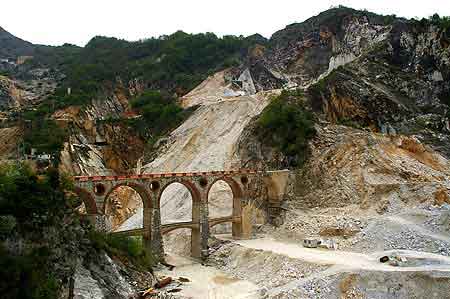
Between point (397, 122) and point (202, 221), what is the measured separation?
90.2 feet

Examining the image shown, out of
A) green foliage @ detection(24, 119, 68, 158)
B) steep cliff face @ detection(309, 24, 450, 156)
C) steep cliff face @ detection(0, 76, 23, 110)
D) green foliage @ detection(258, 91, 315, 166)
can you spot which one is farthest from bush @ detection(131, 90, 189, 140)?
steep cliff face @ detection(0, 76, 23, 110)

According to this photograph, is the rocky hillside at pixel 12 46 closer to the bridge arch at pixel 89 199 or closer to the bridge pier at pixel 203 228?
the bridge pier at pixel 203 228

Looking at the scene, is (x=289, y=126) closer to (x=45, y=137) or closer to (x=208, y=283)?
(x=208, y=283)

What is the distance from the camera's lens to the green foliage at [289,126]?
4597 centimetres

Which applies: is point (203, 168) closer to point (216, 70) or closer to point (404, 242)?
point (404, 242)

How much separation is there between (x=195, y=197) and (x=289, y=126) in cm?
1479

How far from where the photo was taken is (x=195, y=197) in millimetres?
39062

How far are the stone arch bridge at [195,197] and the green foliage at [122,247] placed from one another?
4.72 ft

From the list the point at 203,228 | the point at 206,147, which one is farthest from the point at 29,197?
the point at 206,147

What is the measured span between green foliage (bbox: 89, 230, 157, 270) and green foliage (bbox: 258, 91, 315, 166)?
64.3 feet

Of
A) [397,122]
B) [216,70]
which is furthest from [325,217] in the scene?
[216,70]

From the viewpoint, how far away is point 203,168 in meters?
54.8

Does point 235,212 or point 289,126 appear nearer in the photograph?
point 235,212

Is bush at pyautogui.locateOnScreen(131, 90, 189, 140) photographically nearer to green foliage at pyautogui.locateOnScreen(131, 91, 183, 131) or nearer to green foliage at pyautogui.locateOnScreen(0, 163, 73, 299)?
green foliage at pyautogui.locateOnScreen(131, 91, 183, 131)
